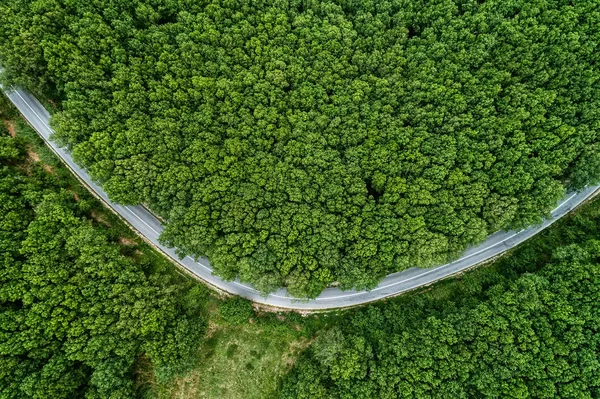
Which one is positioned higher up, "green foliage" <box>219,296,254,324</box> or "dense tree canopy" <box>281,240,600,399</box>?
"dense tree canopy" <box>281,240,600,399</box>

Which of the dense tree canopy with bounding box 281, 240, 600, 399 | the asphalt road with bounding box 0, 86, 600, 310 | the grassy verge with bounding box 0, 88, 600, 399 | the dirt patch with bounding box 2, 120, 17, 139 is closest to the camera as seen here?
the dense tree canopy with bounding box 281, 240, 600, 399

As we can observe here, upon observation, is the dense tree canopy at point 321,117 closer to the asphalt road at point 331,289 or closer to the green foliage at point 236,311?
the green foliage at point 236,311

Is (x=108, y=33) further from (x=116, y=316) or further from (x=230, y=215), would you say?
(x=116, y=316)

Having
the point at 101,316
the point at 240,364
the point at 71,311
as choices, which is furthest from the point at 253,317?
the point at 71,311

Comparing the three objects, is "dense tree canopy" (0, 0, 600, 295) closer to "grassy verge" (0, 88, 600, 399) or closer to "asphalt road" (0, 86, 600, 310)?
"asphalt road" (0, 86, 600, 310)

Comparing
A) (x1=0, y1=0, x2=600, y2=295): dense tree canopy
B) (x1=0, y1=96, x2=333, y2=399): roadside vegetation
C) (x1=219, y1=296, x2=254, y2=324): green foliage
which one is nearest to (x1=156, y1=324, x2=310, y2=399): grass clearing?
(x1=0, y1=96, x2=333, y2=399): roadside vegetation

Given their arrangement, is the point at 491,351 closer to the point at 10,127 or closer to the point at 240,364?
the point at 240,364

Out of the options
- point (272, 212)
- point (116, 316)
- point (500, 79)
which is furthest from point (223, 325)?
point (500, 79)
